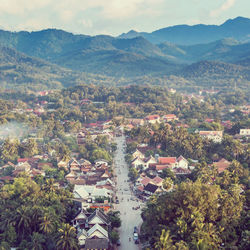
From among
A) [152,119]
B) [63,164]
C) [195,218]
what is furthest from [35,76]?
[195,218]

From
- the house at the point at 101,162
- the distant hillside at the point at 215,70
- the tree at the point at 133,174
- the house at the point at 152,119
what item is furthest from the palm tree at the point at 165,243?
the distant hillside at the point at 215,70

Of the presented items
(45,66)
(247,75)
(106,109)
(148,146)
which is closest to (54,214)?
(148,146)

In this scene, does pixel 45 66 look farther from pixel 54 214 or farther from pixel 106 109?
pixel 54 214

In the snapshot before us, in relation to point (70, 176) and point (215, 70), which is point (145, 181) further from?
point (215, 70)

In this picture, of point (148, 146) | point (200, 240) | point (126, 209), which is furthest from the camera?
point (148, 146)

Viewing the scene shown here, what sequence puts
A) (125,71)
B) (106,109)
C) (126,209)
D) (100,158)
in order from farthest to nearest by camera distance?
(125,71), (106,109), (100,158), (126,209)

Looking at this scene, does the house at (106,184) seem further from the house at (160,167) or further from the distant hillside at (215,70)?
the distant hillside at (215,70)
